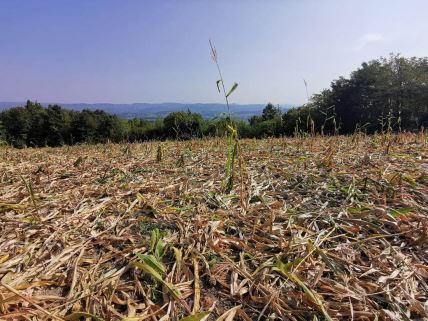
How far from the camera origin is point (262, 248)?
1716mm

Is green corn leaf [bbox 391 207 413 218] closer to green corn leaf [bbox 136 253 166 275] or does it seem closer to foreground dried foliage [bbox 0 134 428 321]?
foreground dried foliage [bbox 0 134 428 321]

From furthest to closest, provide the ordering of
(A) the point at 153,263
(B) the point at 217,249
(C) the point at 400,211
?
1. (C) the point at 400,211
2. (B) the point at 217,249
3. (A) the point at 153,263

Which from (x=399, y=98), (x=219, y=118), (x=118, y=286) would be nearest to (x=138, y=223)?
(x=118, y=286)

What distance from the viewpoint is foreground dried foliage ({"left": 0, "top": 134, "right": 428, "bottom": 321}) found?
1.32 metres

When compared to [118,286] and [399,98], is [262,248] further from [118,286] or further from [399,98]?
[399,98]

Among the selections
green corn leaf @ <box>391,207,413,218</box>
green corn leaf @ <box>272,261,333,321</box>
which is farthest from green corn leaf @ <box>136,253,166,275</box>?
green corn leaf @ <box>391,207,413,218</box>

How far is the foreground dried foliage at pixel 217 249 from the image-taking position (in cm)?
132

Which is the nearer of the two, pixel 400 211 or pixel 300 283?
pixel 300 283

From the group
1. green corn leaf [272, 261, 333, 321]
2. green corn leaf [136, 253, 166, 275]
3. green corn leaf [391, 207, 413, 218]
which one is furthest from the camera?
green corn leaf [391, 207, 413, 218]

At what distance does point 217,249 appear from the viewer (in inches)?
65.8

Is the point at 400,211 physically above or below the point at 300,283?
above

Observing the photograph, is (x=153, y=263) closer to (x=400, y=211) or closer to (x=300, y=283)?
(x=300, y=283)

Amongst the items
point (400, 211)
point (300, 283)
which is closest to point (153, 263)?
point (300, 283)

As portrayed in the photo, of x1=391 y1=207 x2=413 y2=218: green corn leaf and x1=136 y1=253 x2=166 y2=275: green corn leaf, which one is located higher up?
x1=391 y1=207 x2=413 y2=218: green corn leaf
